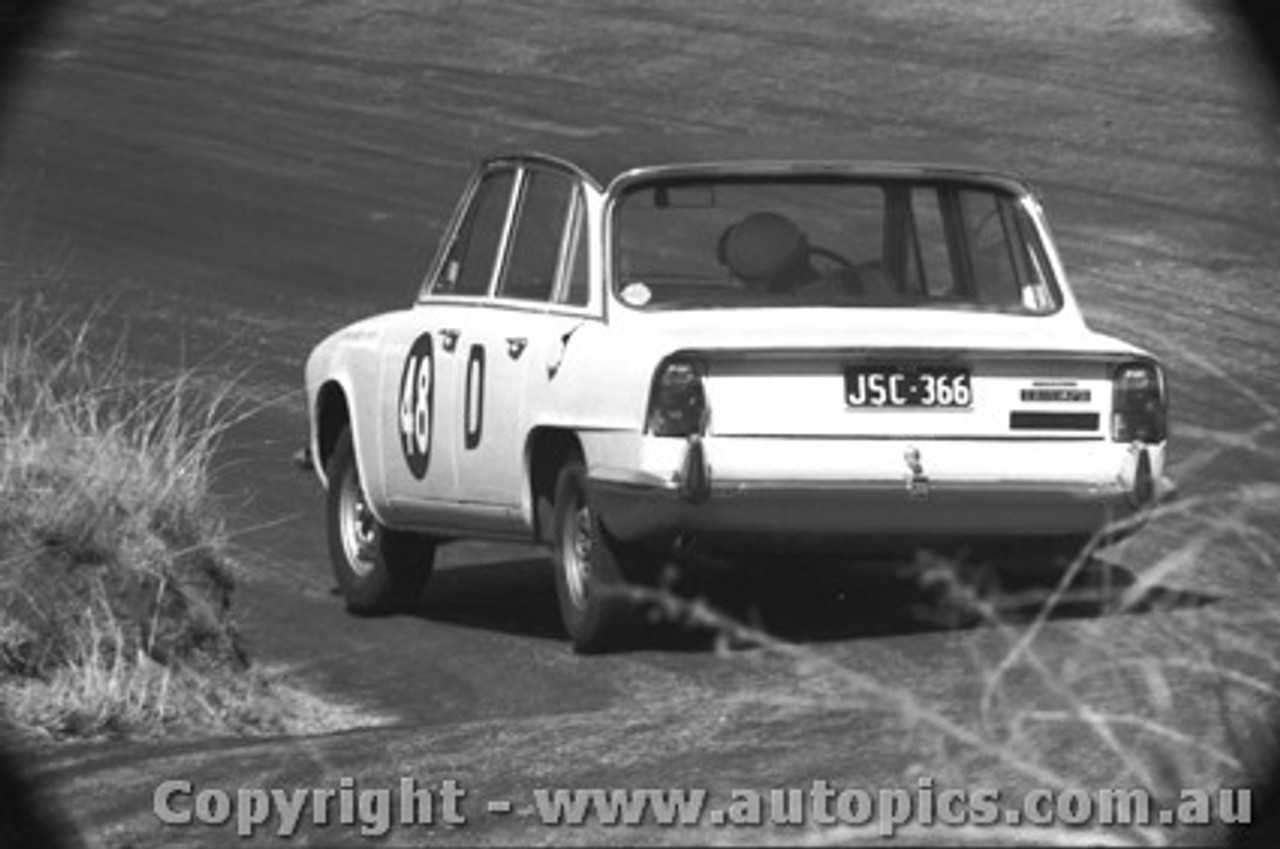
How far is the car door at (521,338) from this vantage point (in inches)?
484

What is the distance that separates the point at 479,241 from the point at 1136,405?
2734mm

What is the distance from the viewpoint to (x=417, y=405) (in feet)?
43.3

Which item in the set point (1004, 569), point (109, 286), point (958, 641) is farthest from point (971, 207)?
point (109, 286)

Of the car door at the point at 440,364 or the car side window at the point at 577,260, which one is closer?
the car side window at the point at 577,260

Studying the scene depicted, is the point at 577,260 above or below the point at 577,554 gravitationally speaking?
above

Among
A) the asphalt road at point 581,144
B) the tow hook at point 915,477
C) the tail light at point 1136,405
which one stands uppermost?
the tail light at point 1136,405

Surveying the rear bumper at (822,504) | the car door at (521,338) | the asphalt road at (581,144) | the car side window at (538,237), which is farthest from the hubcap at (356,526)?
the rear bumper at (822,504)

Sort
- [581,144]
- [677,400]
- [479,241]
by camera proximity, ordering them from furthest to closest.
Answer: [581,144], [479,241], [677,400]

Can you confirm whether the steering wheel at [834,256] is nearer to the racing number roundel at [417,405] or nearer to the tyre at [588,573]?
the tyre at [588,573]

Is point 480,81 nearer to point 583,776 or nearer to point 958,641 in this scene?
Answer: point 958,641

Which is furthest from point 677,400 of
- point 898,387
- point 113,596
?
point 113,596

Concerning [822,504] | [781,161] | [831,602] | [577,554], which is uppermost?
[781,161]

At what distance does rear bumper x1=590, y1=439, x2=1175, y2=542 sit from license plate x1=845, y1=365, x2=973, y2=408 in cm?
22

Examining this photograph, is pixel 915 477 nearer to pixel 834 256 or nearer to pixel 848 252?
pixel 834 256
